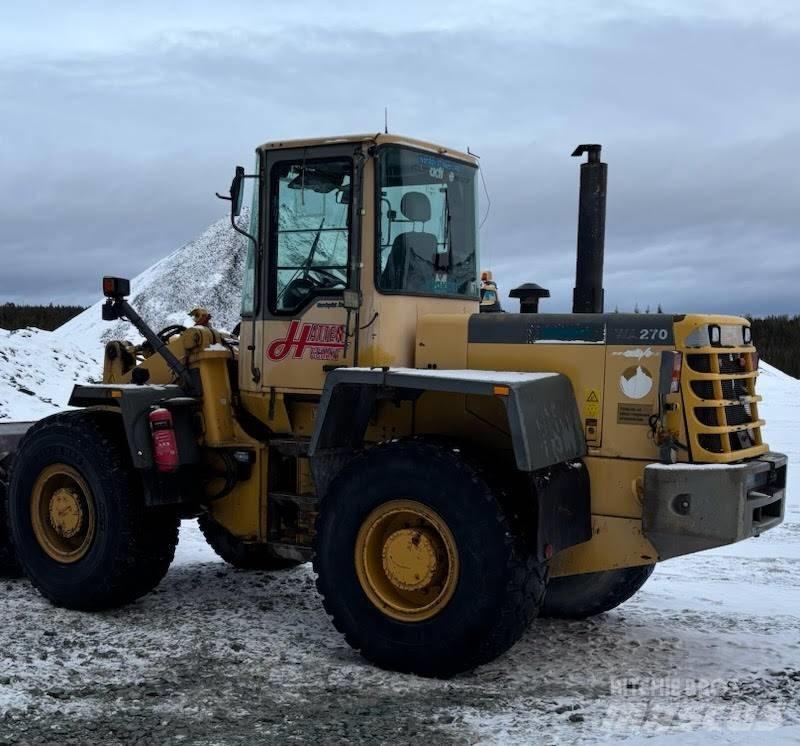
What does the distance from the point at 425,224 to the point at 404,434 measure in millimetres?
1240

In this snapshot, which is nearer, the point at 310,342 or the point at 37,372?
the point at 310,342

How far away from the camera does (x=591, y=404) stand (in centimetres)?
579

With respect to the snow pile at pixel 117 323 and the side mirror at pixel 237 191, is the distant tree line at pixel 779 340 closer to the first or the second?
the snow pile at pixel 117 323

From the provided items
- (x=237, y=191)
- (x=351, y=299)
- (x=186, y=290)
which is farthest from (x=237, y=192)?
(x=186, y=290)

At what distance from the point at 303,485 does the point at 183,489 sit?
80cm

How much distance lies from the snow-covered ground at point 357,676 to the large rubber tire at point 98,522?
7.2 inches

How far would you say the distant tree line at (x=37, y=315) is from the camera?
31.0 meters

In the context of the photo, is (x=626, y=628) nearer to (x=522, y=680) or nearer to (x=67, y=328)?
(x=522, y=680)

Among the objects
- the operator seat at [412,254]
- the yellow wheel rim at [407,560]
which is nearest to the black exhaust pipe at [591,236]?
the operator seat at [412,254]

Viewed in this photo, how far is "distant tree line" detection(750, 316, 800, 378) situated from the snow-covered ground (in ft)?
81.1

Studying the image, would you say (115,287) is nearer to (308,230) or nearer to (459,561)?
(308,230)

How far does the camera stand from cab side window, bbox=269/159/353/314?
6324 mm

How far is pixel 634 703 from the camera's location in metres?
5.25

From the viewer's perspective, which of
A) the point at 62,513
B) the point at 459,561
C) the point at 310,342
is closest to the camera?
the point at 459,561
